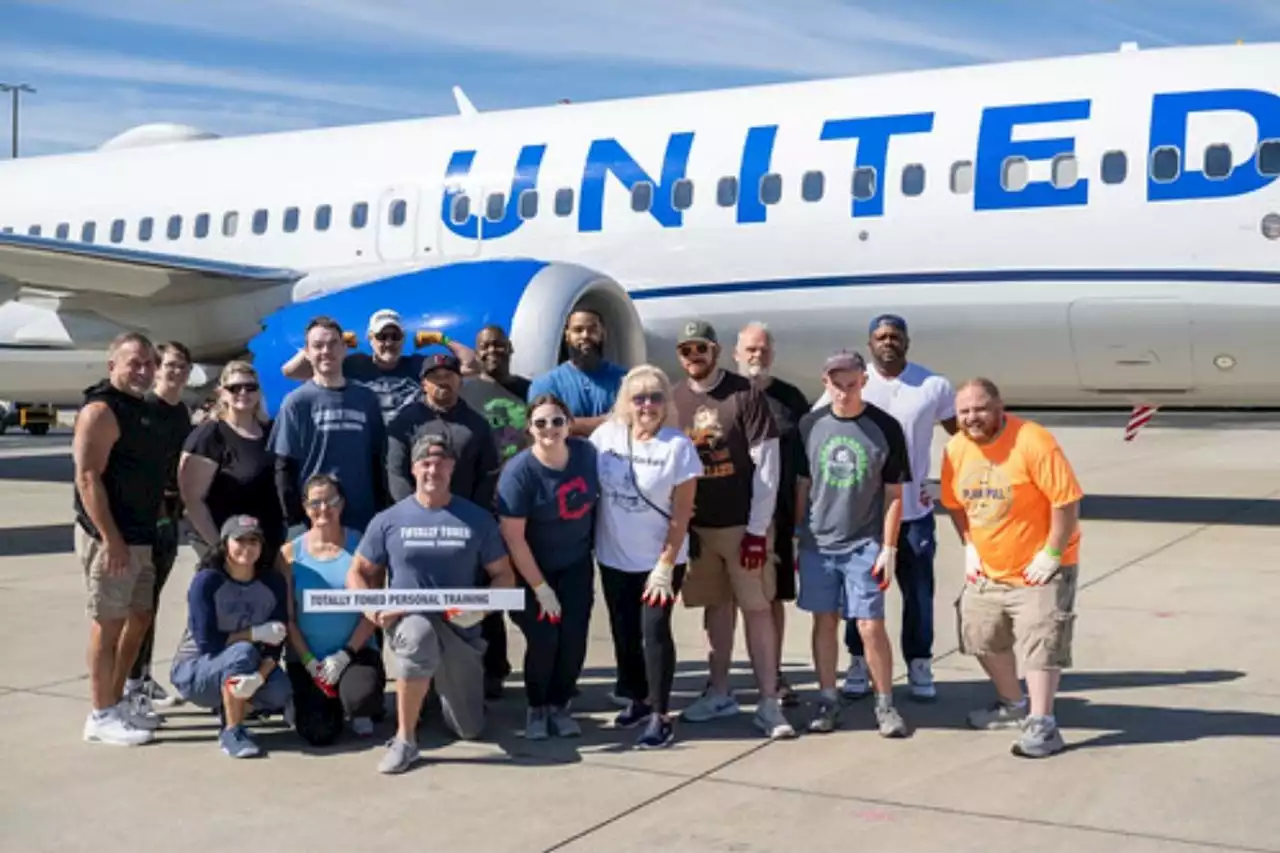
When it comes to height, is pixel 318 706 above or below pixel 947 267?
below

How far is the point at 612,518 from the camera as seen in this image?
5973 mm

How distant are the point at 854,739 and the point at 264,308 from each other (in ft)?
32.3

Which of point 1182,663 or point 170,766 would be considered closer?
point 170,766

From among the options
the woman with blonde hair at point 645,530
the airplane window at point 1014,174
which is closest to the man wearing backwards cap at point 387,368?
the woman with blonde hair at point 645,530

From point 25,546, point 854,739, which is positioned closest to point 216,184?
point 25,546

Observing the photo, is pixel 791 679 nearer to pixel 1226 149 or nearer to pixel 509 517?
pixel 509 517

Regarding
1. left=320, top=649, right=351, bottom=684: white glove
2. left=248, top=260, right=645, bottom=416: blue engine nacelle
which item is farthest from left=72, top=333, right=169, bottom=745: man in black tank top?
left=248, top=260, right=645, bottom=416: blue engine nacelle

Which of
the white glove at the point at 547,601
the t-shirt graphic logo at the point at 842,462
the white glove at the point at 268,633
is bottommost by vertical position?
the white glove at the point at 268,633

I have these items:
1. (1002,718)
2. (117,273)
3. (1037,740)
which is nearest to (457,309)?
(117,273)

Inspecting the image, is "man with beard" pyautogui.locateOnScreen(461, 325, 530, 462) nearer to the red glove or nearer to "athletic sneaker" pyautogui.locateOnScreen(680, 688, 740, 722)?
the red glove

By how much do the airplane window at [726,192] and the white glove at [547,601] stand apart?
7080 mm

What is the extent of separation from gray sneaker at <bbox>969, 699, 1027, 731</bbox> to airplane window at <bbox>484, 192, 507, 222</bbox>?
8610 mm

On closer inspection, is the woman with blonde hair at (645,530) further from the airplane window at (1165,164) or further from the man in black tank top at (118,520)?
the airplane window at (1165,164)

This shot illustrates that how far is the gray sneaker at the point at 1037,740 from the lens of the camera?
5457 mm
